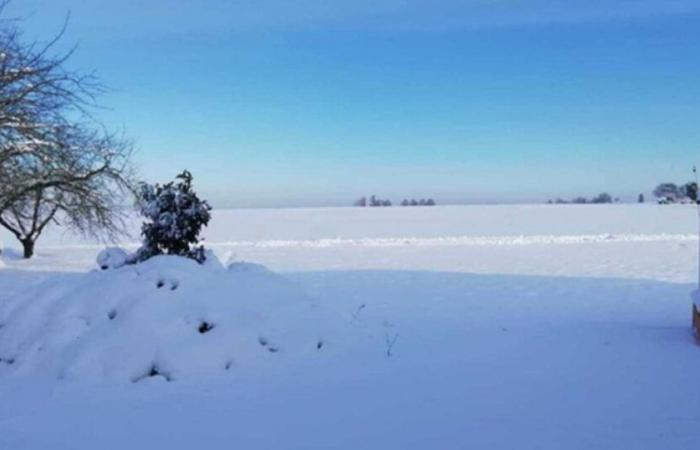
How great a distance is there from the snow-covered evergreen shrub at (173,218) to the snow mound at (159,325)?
105 centimetres

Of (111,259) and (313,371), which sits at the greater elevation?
(111,259)

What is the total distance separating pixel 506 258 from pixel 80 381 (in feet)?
58.7

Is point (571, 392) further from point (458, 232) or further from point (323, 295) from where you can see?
point (458, 232)

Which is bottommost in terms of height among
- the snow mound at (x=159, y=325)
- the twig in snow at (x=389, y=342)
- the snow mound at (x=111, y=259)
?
the twig in snow at (x=389, y=342)

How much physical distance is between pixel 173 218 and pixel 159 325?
229 cm

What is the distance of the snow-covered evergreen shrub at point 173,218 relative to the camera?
25.5ft

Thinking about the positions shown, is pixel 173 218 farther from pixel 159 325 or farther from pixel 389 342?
pixel 389 342

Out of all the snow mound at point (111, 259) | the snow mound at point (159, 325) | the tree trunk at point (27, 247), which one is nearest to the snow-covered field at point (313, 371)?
the snow mound at point (159, 325)

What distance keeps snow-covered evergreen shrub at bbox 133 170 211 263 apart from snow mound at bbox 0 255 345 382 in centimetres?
105

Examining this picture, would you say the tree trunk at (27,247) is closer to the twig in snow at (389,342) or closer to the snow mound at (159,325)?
the snow mound at (159,325)

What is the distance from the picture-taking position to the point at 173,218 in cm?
773

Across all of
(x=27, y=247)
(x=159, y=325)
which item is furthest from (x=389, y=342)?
(x=27, y=247)

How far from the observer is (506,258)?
21.4m

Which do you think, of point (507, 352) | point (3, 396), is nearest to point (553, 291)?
point (507, 352)
